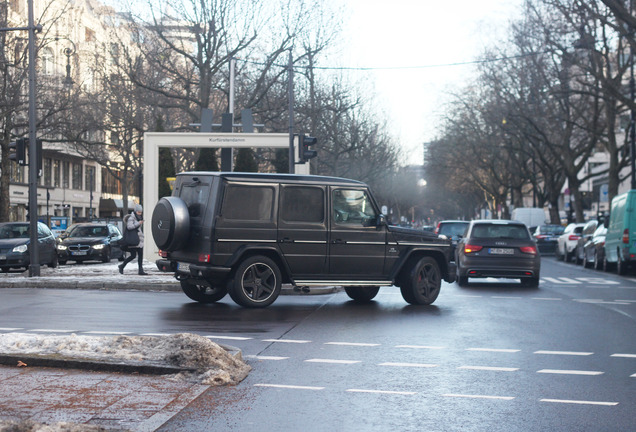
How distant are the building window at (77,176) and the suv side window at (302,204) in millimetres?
67357

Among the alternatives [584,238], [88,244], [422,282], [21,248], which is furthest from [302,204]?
[584,238]

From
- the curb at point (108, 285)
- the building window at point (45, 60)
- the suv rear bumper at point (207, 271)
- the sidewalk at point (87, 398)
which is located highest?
the building window at point (45, 60)

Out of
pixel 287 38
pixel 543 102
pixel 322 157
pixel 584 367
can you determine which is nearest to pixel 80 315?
→ pixel 584 367

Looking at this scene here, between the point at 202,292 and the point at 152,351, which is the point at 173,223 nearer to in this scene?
the point at 202,292

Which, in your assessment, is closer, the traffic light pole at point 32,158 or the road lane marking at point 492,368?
the road lane marking at point 492,368

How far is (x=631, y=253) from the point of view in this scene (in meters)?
24.1

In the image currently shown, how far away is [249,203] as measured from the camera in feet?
45.5

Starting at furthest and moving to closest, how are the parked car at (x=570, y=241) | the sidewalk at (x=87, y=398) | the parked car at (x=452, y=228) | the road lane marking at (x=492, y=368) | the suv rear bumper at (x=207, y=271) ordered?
the parked car at (x=570, y=241)
the parked car at (x=452, y=228)
the suv rear bumper at (x=207, y=271)
the road lane marking at (x=492, y=368)
the sidewalk at (x=87, y=398)

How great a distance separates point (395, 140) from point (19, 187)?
31423 millimetres

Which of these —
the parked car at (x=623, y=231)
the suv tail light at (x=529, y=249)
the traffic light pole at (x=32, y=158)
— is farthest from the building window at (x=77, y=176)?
the suv tail light at (x=529, y=249)

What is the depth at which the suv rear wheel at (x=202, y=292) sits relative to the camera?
1505cm

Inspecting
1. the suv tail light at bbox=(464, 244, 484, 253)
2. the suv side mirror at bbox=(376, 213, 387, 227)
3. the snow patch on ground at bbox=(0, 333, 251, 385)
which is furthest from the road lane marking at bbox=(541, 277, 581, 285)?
the snow patch on ground at bbox=(0, 333, 251, 385)

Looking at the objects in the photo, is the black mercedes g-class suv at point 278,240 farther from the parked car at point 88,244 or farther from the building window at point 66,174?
the building window at point 66,174

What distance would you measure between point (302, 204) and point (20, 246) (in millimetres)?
12868
